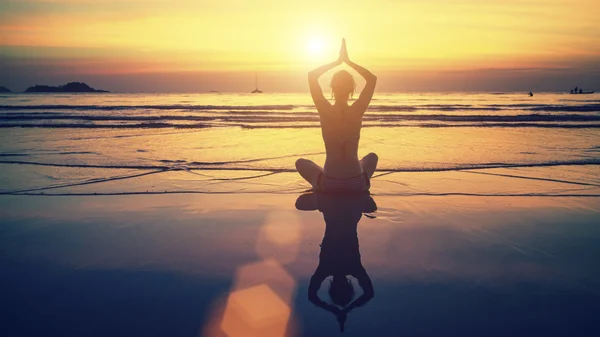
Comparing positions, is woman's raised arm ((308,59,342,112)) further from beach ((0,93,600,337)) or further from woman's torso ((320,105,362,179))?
beach ((0,93,600,337))

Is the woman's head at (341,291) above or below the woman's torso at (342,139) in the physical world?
below

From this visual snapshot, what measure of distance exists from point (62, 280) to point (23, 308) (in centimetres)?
49

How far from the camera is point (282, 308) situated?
3.08 m

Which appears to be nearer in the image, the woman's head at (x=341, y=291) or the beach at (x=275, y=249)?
the beach at (x=275, y=249)

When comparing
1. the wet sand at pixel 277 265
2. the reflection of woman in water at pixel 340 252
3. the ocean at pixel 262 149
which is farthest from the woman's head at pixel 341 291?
the ocean at pixel 262 149

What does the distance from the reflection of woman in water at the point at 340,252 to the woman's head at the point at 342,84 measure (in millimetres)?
1526

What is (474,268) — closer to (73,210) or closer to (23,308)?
(23,308)

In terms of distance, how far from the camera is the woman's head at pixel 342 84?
5.51 metres

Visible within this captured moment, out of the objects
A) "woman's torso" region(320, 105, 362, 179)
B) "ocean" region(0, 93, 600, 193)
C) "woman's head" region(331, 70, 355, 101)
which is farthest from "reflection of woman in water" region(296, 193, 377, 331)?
"ocean" region(0, 93, 600, 193)

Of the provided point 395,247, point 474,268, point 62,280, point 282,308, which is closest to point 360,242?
point 395,247

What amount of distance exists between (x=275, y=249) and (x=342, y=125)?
2288 millimetres

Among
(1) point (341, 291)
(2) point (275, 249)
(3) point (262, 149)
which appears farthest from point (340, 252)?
(3) point (262, 149)

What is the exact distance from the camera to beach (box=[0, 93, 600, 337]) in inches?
116

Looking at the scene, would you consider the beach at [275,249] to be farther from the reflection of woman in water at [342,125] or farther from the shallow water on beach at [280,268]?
the reflection of woman in water at [342,125]
